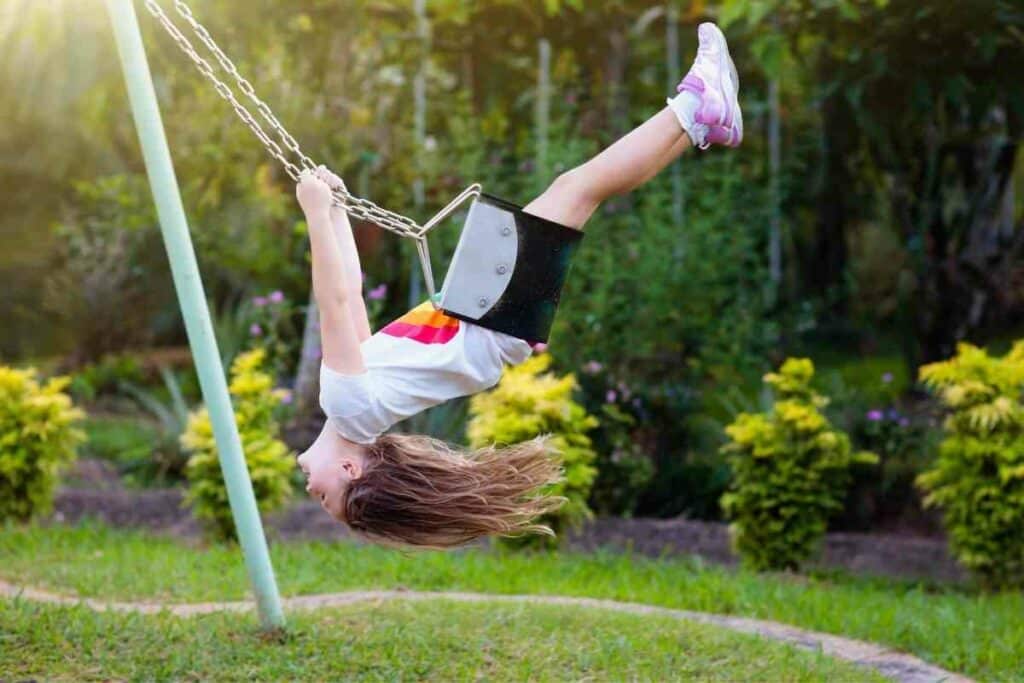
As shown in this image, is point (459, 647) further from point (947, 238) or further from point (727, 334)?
point (947, 238)

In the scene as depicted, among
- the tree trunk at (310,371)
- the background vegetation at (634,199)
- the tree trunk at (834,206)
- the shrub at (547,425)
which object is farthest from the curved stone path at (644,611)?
the tree trunk at (834,206)

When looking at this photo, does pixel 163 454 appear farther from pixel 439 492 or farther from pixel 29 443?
pixel 439 492

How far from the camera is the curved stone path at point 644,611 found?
490cm

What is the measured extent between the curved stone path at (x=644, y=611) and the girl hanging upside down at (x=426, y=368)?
60.5 inches

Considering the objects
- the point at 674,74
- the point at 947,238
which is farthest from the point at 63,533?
the point at 947,238

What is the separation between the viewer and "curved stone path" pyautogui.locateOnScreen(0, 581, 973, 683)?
490 centimetres

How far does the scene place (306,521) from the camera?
298 inches

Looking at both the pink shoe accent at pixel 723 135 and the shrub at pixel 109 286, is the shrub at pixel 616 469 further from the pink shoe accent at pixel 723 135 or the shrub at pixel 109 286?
the shrub at pixel 109 286

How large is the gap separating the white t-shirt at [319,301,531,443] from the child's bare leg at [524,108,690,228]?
0.39 metres

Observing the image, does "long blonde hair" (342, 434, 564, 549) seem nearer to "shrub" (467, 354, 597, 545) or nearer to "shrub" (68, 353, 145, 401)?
"shrub" (467, 354, 597, 545)

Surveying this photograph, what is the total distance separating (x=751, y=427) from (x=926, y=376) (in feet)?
2.83

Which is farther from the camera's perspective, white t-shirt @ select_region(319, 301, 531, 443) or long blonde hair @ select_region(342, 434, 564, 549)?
long blonde hair @ select_region(342, 434, 564, 549)

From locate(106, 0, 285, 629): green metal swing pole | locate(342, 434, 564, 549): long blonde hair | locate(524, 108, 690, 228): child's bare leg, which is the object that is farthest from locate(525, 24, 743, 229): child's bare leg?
locate(106, 0, 285, 629): green metal swing pole

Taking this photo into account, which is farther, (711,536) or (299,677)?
(711,536)
